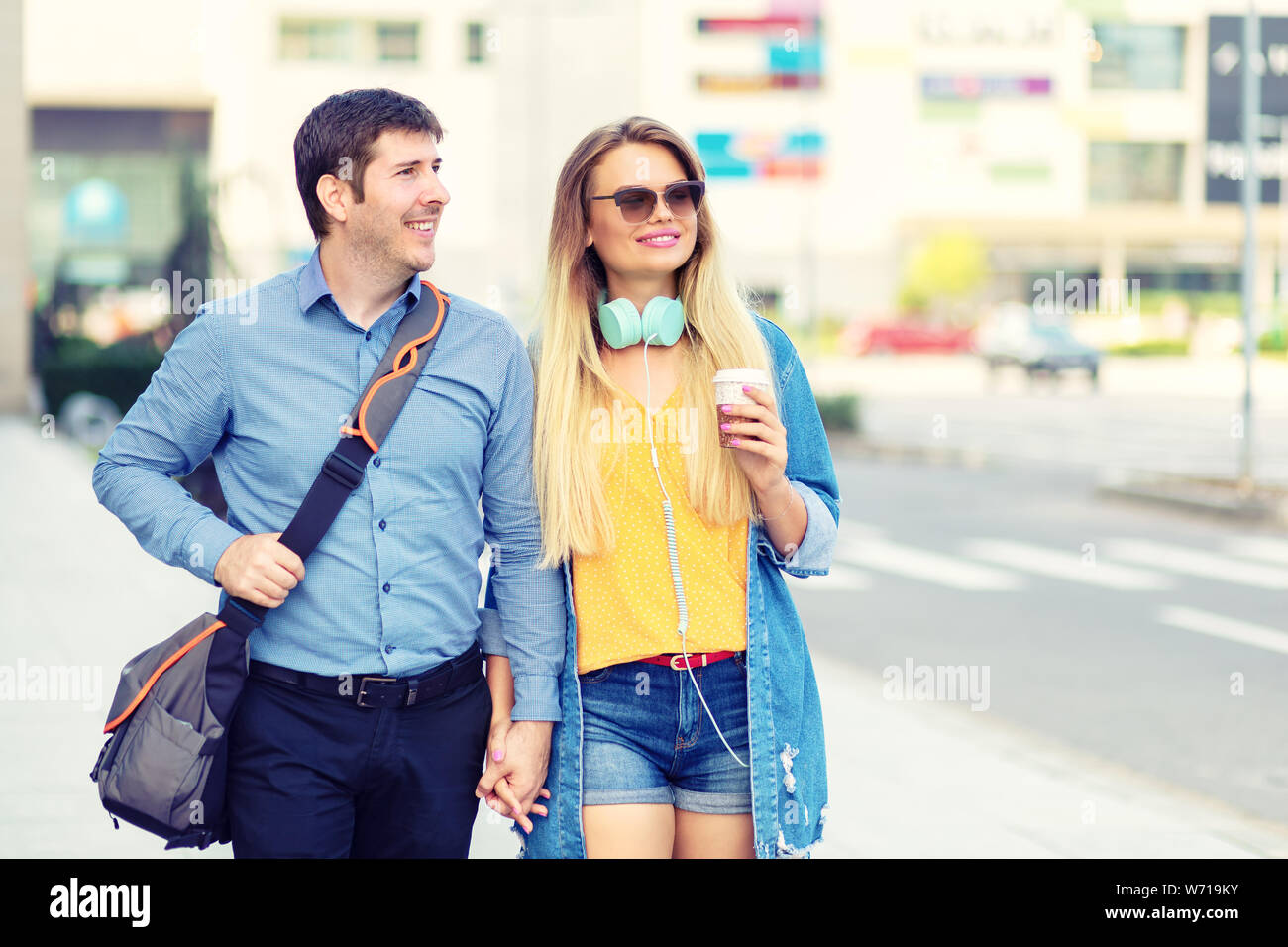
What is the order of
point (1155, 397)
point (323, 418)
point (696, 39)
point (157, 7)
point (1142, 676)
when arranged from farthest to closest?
point (696, 39), point (157, 7), point (1155, 397), point (1142, 676), point (323, 418)

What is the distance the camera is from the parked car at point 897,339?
52375mm

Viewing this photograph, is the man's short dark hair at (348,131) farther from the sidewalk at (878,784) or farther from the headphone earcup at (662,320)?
the sidewalk at (878,784)

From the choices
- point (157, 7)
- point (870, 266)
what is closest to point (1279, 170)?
point (870, 266)

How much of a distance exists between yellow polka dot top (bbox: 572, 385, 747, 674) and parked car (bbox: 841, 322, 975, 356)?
50168 millimetres

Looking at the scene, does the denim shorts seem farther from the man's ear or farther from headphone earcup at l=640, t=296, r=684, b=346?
the man's ear

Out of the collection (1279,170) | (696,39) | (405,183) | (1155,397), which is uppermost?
(696,39)

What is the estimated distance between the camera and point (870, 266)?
64.6 metres

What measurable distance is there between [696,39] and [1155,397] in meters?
37.1

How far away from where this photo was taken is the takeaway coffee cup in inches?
100

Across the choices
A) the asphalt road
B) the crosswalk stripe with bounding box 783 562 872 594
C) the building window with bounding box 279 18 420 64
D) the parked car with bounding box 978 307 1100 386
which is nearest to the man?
the asphalt road

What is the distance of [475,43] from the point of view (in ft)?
196

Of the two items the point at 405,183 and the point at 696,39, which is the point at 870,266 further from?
the point at 405,183

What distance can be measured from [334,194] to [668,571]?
2.87 ft

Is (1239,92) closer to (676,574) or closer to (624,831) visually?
(676,574)
